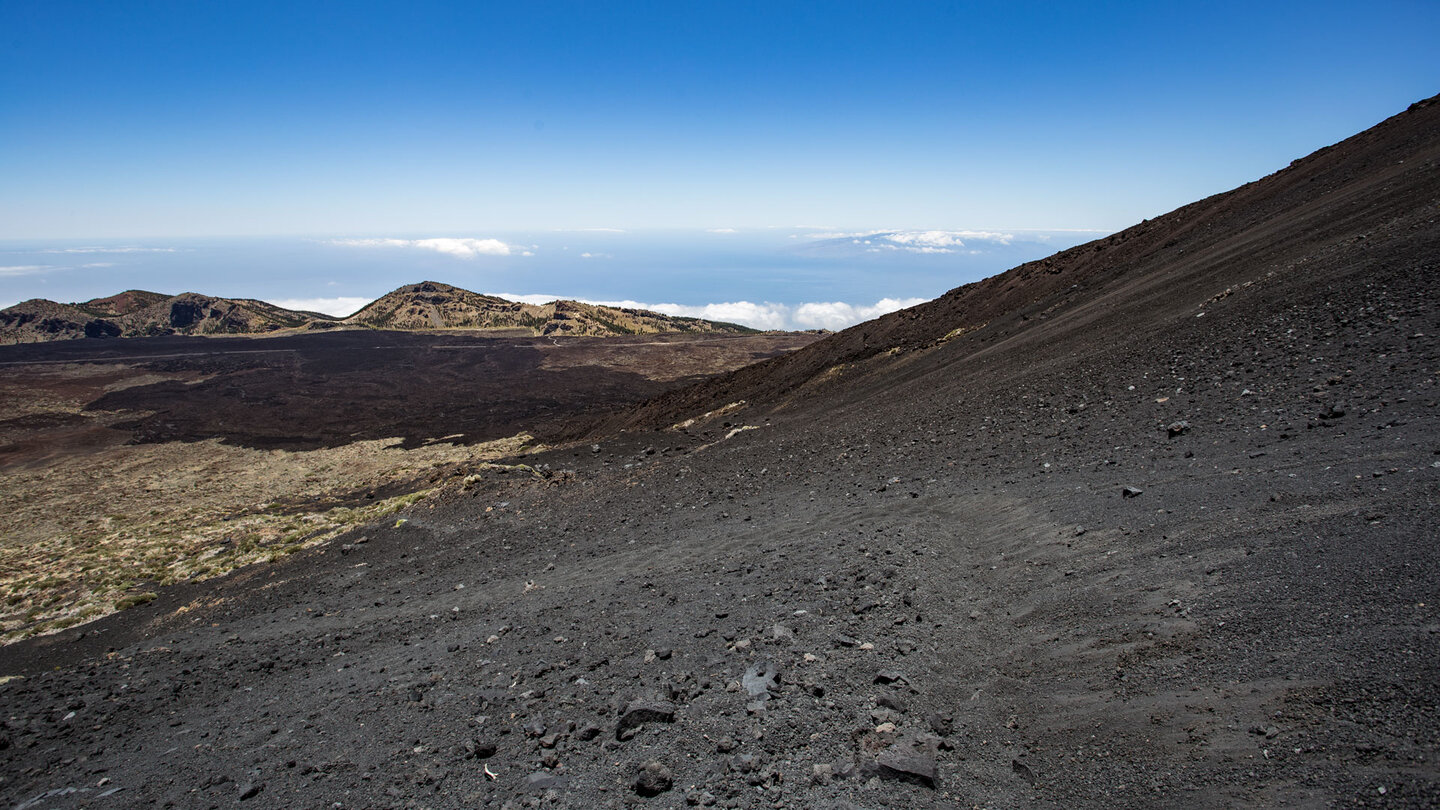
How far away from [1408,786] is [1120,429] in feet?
24.0

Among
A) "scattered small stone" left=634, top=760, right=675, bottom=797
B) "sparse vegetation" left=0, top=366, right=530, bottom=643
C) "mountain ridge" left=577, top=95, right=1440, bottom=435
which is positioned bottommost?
"sparse vegetation" left=0, top=366, right=530, bottom=643

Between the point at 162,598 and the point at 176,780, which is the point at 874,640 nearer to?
the point at 176,780

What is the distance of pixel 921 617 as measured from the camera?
602cm

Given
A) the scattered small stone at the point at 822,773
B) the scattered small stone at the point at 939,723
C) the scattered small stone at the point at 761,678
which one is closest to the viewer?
the scattered small stone at the point at 822,773

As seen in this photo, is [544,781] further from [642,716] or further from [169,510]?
[169,510]

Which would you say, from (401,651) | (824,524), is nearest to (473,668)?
(401,651)

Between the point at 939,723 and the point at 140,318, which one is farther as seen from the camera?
the point at 140,318

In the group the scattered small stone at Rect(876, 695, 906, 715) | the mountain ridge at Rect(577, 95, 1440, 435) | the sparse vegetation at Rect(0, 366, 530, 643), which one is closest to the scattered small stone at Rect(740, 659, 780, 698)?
the scattered small stone at Rect(876, 695, 906, 715)

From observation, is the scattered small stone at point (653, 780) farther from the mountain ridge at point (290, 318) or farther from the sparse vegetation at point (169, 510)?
the mountain ridge at point (290, 318)

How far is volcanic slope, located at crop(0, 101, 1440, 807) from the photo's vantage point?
160 inches

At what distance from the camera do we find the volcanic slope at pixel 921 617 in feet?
13.4

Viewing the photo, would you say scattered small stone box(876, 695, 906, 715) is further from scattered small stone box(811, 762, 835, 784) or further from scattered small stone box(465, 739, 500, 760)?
scattered small stone box(465, 739, 500, 760)

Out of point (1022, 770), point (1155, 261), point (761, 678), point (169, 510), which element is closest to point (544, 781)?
point (761, 678)

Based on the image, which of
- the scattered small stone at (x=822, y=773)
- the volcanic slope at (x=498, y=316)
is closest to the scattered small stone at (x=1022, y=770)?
the scattered small stone at (x=822, y=773)
